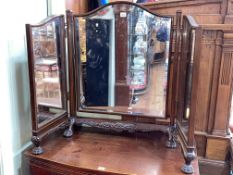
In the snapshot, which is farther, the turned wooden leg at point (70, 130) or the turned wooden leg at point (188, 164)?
the turned wooden leg at point (70, 130)

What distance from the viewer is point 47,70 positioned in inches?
46.8

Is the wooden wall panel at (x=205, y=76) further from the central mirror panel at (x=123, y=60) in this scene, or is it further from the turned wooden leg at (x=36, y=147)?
the turned wooden leg at (x=36, y=147)

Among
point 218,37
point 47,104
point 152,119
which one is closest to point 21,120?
point 47,104

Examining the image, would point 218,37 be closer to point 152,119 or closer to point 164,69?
point 164,69

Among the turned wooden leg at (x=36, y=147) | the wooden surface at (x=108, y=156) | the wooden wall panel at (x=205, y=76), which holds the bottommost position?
the wooden surface at (x=108, y=156)

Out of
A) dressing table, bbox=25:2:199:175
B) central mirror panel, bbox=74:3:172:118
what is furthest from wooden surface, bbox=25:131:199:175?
central mirror panel, bbox=74:3:172:118

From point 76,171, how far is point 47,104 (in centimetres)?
37

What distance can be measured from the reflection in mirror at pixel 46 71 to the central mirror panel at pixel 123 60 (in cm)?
11

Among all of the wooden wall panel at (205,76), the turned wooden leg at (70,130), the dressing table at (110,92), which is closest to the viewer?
the dressing table at (110,92)

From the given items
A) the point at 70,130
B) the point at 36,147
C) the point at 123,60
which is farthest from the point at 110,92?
the point at 36,147

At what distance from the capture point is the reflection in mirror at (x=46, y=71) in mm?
1107

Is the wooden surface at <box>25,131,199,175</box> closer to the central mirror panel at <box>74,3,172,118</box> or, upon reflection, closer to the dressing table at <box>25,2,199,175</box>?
the dressing table at <box>25,2,199,175</box>

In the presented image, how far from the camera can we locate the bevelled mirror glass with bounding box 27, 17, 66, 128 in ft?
3.54

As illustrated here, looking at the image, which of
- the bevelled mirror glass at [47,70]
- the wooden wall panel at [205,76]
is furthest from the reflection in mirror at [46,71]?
the wooden wall panel at [205,76]
